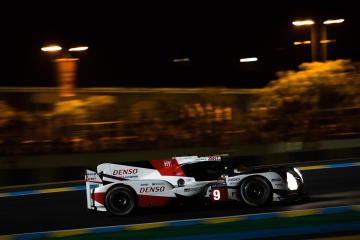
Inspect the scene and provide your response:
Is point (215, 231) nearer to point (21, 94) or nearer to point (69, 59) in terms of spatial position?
point (69, 59)

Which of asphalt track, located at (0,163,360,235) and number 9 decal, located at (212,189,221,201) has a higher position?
number 9 decal, located at (212,189,221,201)

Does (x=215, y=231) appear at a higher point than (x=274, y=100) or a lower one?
lower

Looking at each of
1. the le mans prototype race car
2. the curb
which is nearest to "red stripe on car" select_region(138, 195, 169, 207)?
the le mans prototype race car

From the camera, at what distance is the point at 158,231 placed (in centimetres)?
958

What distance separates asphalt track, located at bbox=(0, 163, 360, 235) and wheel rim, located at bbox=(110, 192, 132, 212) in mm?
184

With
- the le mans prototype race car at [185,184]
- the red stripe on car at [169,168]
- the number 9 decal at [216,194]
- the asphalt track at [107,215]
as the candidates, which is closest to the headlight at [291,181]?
the le mans prototype race car at [185,184]

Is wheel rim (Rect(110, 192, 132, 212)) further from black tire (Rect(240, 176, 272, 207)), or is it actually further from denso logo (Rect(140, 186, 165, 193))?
black tire (Rect(240, 176, 272, 207))

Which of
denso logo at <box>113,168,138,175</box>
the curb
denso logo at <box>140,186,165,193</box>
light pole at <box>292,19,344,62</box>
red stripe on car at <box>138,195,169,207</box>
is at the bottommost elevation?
the curb

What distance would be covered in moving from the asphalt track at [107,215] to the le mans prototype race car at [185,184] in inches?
8.8

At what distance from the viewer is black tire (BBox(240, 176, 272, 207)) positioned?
11.2m

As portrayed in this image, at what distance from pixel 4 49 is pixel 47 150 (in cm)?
1692

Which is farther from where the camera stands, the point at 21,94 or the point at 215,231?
the point at 21,94

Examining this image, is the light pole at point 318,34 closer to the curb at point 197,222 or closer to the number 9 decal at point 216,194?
the number 9 decal at point 216,194

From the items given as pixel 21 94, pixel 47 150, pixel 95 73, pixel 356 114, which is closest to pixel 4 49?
pixel 95 73
